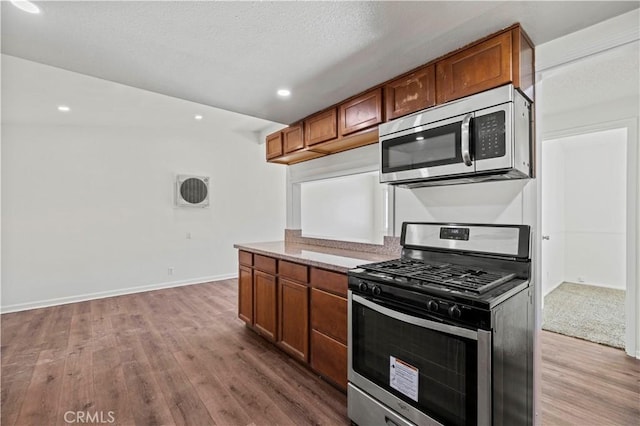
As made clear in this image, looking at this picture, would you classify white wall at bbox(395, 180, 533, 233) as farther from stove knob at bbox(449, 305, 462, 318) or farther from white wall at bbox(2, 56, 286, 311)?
white wall at bbox(2, 56, 286, 311)

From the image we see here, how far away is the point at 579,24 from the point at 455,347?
1.76m

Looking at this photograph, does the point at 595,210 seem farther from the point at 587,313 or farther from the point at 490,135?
the point at 490,135

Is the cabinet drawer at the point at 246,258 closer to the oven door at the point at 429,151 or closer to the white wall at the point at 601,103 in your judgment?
the oven door at the point at 429,151

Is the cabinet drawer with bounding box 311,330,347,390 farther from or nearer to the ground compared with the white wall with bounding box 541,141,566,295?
nearer to the ground

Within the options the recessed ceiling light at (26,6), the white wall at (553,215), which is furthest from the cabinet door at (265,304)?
the white wall at (553,215)

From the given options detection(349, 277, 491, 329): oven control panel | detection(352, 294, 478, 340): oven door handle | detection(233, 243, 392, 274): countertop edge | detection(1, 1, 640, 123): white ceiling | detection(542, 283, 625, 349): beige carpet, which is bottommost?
detection(542, 283, 625, 349): beige carpet

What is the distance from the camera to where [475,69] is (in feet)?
5.65

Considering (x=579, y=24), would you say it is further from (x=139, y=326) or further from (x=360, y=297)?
(x=139, y=326)

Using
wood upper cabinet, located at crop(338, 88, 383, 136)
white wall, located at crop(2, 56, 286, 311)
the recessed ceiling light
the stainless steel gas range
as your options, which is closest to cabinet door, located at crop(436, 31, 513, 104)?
wood upper cabinet, located at crop(338, 88, 383, 136)

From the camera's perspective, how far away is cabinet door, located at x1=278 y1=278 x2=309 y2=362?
240 cm

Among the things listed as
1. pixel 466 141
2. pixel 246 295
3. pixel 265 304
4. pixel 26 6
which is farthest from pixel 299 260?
pixel 26 6

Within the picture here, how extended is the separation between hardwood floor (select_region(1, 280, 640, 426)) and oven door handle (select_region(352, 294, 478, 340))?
0.80 metres

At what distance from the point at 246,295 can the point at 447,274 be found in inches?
90.5

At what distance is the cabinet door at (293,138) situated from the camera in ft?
10.4
